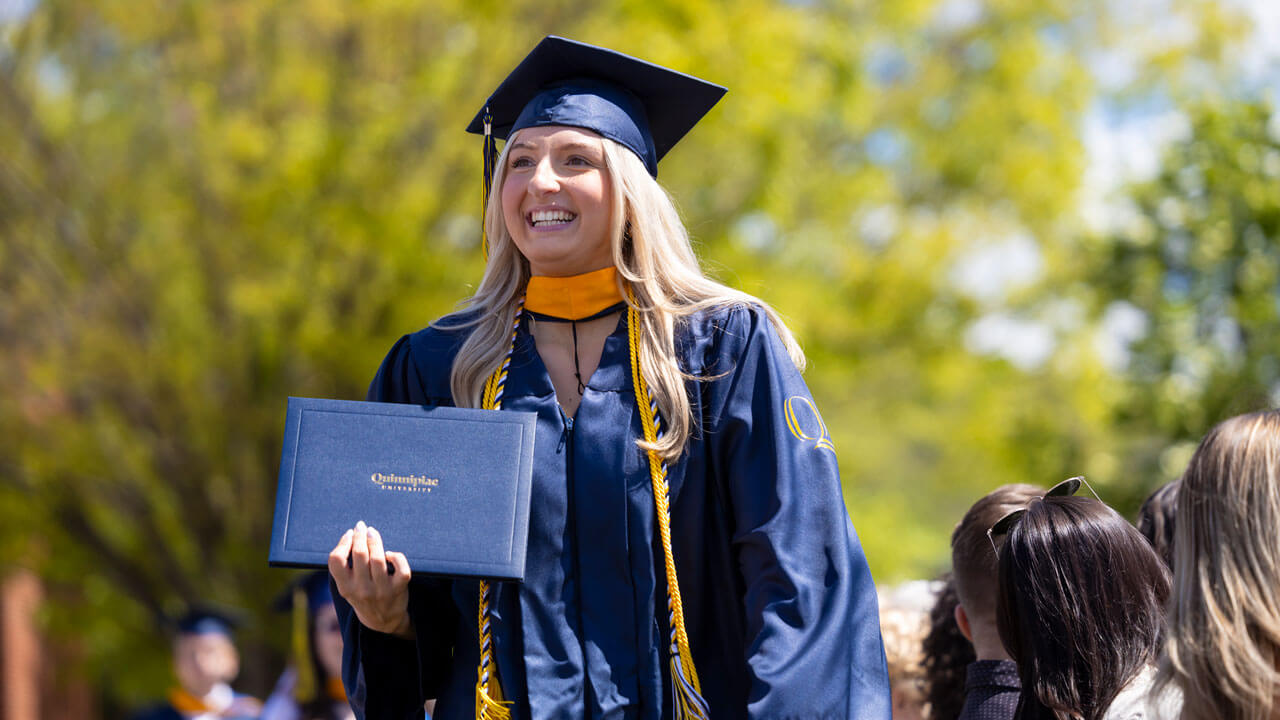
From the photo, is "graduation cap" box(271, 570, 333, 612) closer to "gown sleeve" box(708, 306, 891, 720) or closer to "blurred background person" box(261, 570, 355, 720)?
"blurred background person" box(261, 570, 355, 720)

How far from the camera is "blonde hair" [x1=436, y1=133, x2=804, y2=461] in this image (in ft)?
8.72

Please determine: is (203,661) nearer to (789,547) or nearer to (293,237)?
(293,237)

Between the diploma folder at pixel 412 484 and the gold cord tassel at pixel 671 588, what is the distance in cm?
25

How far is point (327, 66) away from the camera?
9969mm

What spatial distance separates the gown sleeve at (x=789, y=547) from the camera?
7.66 feet

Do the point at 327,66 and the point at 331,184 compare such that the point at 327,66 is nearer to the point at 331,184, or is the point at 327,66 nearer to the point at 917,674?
the point at 331,184

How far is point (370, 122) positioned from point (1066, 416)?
6952 millimetres

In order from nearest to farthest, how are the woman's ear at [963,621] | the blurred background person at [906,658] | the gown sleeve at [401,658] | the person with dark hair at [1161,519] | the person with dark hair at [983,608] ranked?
1. the gown sleeve at [401,658]
2. the person with dark hair at [983,608]
3. the woman's ear at [963,621]
4. the person with dark hair at [1161,519]
5. the blurred background person at [906,658]

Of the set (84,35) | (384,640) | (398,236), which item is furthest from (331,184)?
(384,640)

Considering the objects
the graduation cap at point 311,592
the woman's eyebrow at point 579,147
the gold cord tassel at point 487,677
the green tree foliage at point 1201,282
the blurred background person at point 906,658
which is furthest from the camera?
the green tree foliage at point 1201,282

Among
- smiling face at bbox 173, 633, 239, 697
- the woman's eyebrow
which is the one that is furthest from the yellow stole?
smiling face at bbox 173, 633, 239, 697

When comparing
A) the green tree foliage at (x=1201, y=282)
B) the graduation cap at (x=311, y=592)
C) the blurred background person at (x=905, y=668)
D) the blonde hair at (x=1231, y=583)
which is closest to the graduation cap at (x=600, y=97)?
the blonde hair at (x=1231, y=583)

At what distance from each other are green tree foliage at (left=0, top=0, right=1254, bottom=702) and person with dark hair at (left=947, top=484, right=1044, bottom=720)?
5723 millimetres

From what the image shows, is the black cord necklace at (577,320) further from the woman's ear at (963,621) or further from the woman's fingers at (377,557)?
the woman's ear at (963,621)
